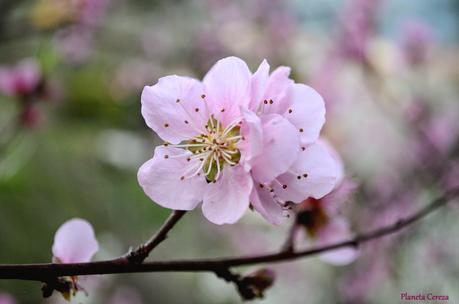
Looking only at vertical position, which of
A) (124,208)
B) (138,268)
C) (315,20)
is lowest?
(124,208)

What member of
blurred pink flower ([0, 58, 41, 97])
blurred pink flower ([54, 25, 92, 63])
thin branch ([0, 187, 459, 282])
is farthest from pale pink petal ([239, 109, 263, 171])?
blurred pink flower ([54, 25, 92, 63])

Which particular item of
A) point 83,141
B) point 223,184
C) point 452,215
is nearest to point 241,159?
point 223,184

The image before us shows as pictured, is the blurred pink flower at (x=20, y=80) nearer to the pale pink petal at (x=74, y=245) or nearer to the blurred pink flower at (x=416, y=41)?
the pale pink petal at (x=74, y=245)

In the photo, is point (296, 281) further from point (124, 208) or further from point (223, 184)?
point (223, 184)

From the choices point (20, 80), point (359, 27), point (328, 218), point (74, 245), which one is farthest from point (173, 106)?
point (359, 27)

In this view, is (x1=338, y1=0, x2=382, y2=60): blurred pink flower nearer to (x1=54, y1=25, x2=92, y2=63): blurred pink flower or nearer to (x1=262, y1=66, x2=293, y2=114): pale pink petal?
(x1=54, y1=25, x2=92, y2=63): blurred pink flower

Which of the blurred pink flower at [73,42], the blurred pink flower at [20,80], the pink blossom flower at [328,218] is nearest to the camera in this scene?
the pink blossom flower at [328,218]

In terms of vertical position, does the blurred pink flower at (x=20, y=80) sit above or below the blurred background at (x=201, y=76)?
above

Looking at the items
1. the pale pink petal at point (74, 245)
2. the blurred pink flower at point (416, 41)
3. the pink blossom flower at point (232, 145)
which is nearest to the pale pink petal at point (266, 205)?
the pink blossom flower at point (232, 145)
